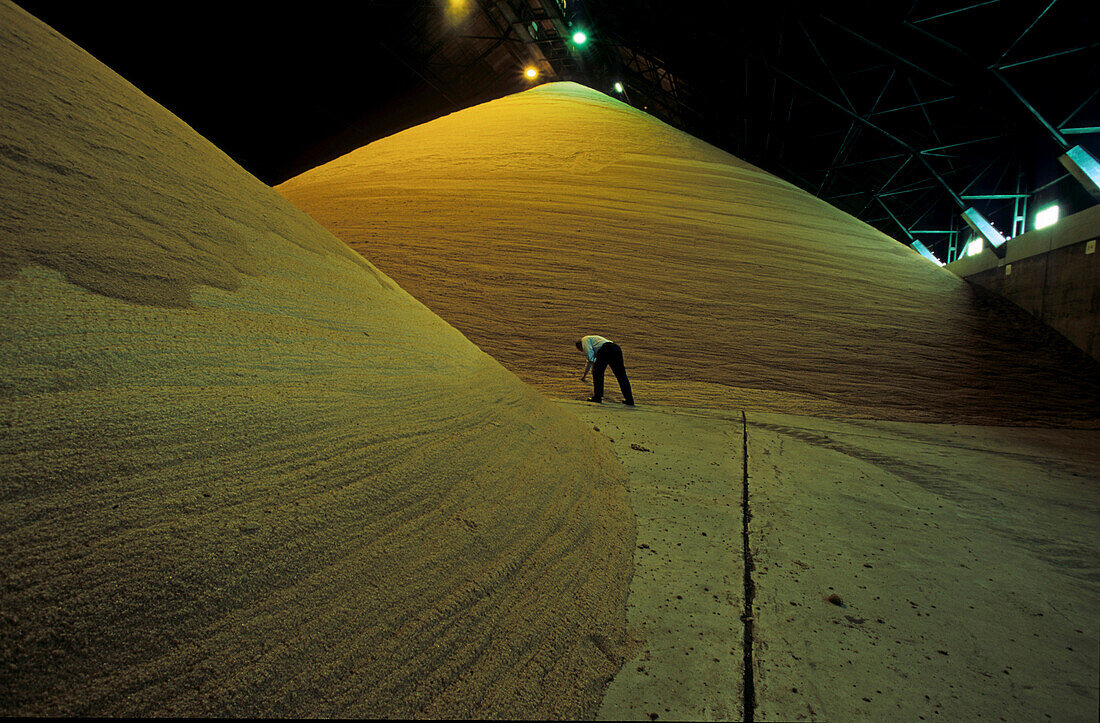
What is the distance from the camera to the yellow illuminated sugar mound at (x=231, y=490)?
109cm

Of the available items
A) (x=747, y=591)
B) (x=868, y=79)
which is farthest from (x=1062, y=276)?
(x=868, y=79)

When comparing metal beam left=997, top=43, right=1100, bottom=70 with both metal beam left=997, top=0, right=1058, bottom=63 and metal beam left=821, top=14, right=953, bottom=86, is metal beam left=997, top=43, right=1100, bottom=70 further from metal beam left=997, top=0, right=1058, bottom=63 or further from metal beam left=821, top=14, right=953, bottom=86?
metal beam left=821, top=14, right=953, bottom=86

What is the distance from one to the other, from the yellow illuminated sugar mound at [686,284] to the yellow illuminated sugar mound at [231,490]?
3379mm

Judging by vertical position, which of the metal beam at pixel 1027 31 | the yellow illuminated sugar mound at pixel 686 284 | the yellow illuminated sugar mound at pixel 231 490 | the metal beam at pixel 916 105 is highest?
the metal beam at pixel 916 105

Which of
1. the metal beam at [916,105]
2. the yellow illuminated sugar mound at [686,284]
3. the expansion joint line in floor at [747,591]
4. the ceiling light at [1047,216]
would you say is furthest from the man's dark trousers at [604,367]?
the metal beam at [916,105]

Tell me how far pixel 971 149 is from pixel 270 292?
16682 millimetres

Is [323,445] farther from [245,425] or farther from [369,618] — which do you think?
[369,618]

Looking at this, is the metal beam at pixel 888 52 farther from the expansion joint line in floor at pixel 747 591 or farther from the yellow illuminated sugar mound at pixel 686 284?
the expansion joint line in floor at pixel 747 591

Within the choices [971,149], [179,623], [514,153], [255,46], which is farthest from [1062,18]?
[255,46]

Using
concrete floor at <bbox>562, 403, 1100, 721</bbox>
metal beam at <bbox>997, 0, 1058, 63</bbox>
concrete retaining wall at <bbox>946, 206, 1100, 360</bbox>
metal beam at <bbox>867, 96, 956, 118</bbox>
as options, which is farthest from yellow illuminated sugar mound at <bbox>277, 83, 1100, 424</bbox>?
metal beam at <bbox>867, 96, 956, 118</bbox>

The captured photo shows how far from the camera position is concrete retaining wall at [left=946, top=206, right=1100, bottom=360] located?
262 inches

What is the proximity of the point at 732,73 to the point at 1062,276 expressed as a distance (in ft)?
36.5

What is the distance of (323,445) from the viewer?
182cm

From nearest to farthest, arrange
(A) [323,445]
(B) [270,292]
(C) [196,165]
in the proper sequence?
1. (A) [323,445]
2. (B) [270,292]
3. (C) [196,165]
